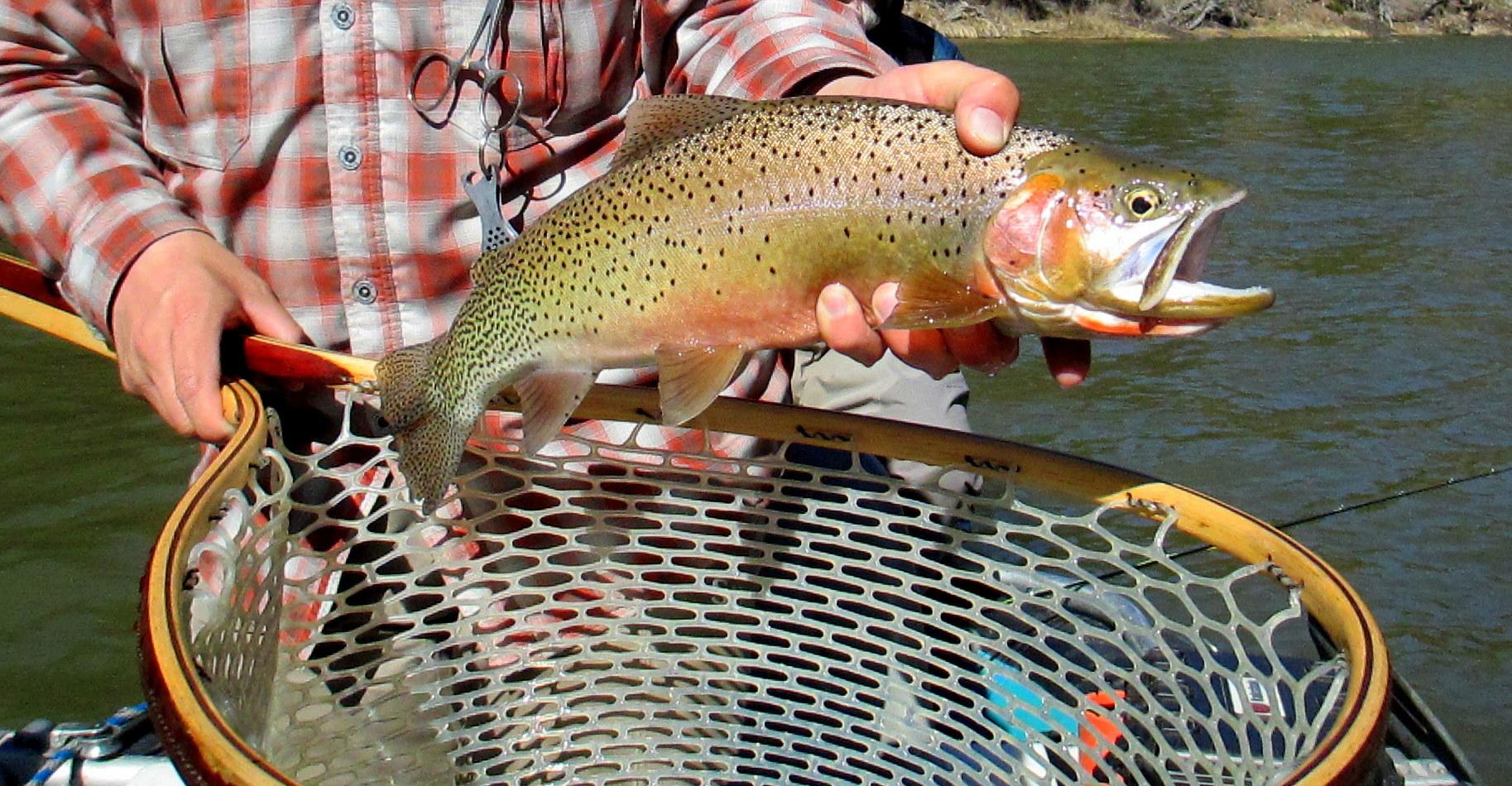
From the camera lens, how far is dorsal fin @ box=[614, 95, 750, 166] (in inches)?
78.2

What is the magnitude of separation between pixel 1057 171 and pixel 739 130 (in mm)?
467

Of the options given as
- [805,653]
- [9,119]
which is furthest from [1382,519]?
[9,119]

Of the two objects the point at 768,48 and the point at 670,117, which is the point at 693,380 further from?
the point at 768,48

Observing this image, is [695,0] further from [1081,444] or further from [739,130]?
A: [1081,444]

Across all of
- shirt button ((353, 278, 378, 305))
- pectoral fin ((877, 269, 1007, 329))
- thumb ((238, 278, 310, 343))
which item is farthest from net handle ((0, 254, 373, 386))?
pectoral fin ((877, 269, 1007, 329))

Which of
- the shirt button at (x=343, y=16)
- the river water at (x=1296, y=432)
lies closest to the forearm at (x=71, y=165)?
the shirt button at (x=343, y=16)

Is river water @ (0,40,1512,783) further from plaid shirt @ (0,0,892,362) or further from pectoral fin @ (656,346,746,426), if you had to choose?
pectoral fin @ (656,346,746,426)

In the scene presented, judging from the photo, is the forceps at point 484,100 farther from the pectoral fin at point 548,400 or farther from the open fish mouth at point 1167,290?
the open fish mouth at point 1167,290

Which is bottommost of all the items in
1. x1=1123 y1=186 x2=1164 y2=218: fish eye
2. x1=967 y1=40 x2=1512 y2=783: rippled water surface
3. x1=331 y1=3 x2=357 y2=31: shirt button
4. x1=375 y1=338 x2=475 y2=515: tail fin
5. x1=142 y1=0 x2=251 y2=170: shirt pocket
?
x1=967 y1=40 x2=1512 y2=783: rippled water surface

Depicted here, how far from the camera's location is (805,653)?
88.5 inches

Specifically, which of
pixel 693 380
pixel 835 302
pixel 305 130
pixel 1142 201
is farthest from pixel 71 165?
pixel 1142 201

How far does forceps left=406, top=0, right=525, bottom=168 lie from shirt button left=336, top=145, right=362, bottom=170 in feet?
0.38

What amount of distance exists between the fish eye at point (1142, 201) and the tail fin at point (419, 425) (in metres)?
1.00

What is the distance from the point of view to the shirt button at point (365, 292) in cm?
220
